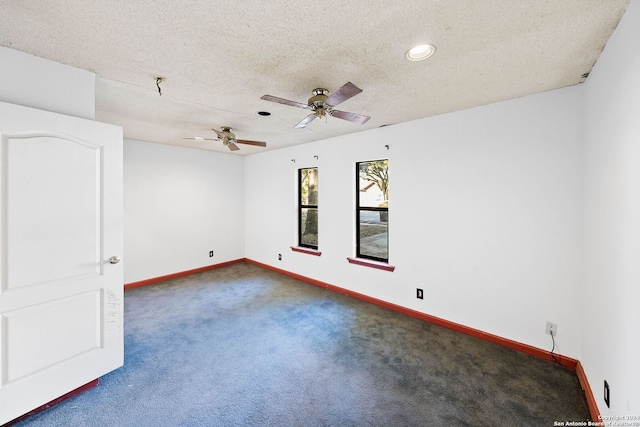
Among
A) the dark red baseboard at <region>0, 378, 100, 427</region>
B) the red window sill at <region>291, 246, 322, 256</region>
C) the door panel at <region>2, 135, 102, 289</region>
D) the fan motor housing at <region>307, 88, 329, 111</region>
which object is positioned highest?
the fan motor housing at <region>307, 88, 329, 111</region>

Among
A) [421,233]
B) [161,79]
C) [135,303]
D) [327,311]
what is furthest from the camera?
[135,303]

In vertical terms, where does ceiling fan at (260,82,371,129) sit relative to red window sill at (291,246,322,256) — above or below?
above

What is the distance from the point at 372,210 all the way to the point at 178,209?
3672 mm

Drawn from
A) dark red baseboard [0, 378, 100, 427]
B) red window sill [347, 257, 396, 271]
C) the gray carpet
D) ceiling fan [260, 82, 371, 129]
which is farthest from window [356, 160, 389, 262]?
dark red baseboard [0, 378, 100, 427]

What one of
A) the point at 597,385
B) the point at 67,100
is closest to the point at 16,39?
the point at 67,100

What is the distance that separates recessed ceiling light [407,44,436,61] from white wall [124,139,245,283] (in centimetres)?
452

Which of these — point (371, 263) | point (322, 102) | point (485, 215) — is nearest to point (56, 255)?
point (322, 102)

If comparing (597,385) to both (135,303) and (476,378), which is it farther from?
(135,303)

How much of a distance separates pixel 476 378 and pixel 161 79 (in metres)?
3.61

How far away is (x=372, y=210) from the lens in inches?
151

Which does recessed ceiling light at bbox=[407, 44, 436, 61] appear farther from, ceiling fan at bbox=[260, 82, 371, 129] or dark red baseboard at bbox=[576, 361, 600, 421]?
Answer: dark red baseboard at bbox=[576, 361, 600, 421]

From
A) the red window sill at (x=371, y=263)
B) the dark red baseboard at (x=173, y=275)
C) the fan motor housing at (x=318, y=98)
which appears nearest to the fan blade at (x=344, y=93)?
the fan motor housing at (x=318, y=98)

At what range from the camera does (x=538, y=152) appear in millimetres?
2395

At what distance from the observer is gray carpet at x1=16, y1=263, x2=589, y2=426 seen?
1.77 m
